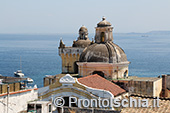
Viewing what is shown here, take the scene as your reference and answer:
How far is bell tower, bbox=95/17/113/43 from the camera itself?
34.6 metres

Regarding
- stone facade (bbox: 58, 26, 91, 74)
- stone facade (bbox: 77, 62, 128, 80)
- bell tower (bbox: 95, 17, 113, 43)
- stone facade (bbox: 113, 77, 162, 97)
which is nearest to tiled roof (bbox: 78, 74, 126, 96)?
stone facade (bbox: 113, 77, 162, 97)

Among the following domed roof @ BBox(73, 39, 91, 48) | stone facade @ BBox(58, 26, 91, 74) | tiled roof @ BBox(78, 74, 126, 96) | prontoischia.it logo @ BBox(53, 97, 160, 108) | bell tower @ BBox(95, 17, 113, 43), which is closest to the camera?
prontoischia.it logo @ BBox(53, 97, 160, 108)

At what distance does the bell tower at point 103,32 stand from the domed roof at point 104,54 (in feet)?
1.96

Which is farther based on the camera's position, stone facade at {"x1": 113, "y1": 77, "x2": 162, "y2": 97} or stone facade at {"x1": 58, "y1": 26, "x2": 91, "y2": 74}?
stone facade at {"x1": 58, "y1": 26, "x2": 91, "y2": 74}

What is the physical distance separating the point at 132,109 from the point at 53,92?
180 inches

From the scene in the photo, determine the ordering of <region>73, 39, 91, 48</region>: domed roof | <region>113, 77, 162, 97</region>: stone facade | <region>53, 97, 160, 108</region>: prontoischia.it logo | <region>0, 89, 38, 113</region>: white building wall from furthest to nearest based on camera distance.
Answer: <region>73, 39, 91, 48</region>: domed roof < <region>113, 77, 162, 97</region>: stone facade < <region>53, 97, 160, 108</region>: prontoischia.it logo < <region>0, 89, 38, 113</region>: white building wall

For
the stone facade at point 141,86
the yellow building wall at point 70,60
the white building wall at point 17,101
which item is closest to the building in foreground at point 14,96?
the white building wall at point 17,101

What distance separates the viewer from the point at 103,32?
114 ft

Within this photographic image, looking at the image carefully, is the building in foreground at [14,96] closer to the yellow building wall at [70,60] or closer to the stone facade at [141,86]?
the stone facade at [141,86]

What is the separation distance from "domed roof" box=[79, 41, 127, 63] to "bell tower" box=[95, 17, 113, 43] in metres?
0.60

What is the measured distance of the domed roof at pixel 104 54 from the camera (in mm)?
33281

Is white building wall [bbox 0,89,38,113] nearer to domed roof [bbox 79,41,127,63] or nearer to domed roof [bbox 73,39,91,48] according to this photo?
→ domed roof [bbox 79,41,127,63]

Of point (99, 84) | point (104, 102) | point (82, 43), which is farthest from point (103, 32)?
point (104, 102)

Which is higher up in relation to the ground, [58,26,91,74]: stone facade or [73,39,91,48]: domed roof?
[73,39,91,48]: domed roof
